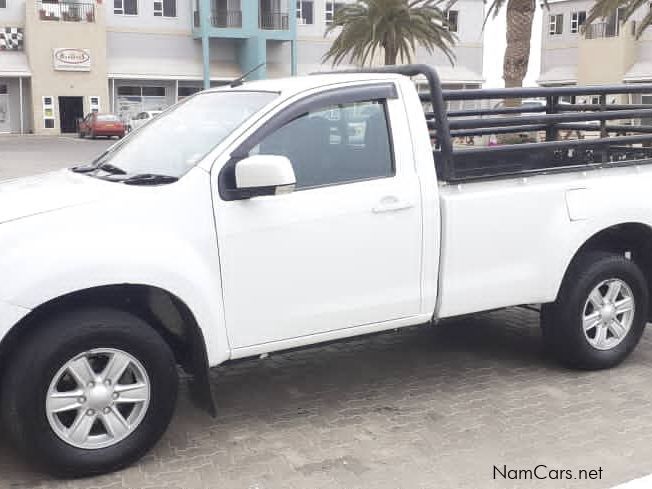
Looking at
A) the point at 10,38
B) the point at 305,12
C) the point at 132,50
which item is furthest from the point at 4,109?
the point at 305,12

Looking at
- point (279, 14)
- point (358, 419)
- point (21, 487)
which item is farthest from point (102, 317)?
point (279, 14)

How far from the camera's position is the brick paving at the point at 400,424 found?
3.93m

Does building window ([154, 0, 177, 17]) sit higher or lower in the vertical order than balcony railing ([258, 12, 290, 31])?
higher

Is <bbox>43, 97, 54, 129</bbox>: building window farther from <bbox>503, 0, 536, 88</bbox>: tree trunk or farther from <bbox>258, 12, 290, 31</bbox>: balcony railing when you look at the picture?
<bbox>503, 0, 536, 88</bbox>: tree trunk

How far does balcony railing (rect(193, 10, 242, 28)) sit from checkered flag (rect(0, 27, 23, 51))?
9400 millimetres

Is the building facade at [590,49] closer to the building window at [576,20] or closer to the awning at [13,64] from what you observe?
the building window at [576,20]

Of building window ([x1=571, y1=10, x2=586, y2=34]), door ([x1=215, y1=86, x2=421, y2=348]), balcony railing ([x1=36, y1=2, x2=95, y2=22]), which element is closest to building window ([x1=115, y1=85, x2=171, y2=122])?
balcony railing ([x1=36, y1=2, x2=95, y2=22])

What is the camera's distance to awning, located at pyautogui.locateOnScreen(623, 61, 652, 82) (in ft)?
151

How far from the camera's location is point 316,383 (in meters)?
5.26

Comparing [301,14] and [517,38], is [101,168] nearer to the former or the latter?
[517,38]

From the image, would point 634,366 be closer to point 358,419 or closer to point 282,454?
point 358,419

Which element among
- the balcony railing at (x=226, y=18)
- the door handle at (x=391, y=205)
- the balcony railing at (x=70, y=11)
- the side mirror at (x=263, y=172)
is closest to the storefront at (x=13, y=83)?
the balcony railing at (x=70, y=11)

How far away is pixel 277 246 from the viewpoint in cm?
417

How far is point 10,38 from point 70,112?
4790mm
